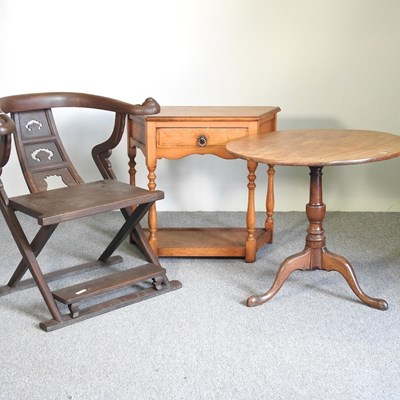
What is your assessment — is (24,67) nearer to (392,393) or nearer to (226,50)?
(226,50)

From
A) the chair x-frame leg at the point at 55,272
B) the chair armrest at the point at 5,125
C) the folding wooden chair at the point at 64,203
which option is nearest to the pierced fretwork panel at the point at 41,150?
the folding wooden chair at the point at 64,203

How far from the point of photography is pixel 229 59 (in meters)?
4.69

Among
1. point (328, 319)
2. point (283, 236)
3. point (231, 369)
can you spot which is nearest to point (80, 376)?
point (231, 369)

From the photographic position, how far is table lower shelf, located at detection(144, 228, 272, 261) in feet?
12.9

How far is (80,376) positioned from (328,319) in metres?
1.07

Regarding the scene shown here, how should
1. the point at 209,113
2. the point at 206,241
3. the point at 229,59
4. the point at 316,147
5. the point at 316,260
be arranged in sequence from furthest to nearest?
the point at 229,59
the point at 206,241
the point at 209,113
the point at 316,260
the point at 316,147

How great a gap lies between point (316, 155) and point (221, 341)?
32.9 inches

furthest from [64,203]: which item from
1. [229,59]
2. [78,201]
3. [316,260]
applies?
[229,59]

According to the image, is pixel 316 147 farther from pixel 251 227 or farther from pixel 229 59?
pixel 229 59

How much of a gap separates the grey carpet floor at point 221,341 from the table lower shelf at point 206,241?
0.05m

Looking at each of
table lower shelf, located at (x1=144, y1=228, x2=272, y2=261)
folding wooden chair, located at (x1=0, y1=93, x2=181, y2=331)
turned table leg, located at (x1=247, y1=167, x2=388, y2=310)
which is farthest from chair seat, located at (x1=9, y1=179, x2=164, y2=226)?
turned table leg, located at (x1=247, y1=167, x2=388, y2=310)

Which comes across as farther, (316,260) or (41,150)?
(41,150)

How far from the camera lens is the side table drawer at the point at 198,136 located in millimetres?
3752

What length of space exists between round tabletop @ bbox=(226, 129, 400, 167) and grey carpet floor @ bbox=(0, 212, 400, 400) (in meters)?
0.67
